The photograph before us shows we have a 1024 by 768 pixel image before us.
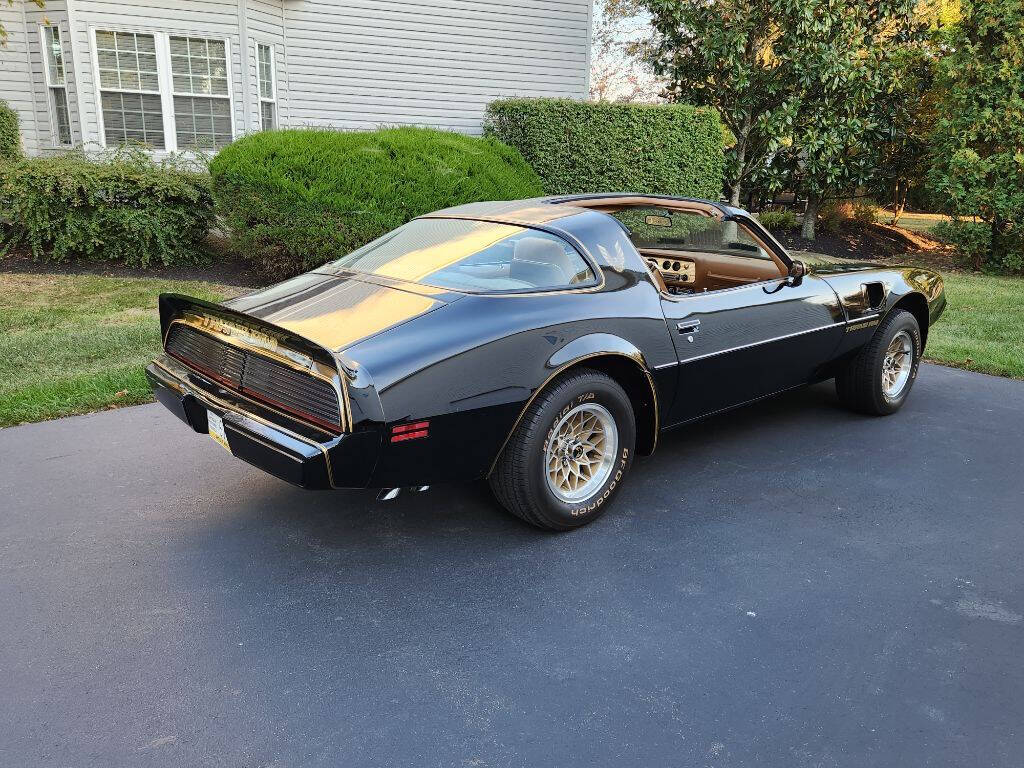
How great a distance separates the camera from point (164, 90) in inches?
465

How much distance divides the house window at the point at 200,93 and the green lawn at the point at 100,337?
3.90m

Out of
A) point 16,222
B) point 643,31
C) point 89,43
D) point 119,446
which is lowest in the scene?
point 119,446

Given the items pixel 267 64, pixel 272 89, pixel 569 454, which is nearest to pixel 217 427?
pixel 569 454

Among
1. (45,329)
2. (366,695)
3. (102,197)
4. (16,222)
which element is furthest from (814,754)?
(16,222)

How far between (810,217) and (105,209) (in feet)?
38.5

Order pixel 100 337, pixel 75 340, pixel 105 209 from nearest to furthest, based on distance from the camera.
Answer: pixel 75 340 < pixel 100 337 < pixel 105 209

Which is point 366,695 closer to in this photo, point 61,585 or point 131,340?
point 61,585

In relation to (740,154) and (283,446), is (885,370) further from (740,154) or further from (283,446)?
(740,154)

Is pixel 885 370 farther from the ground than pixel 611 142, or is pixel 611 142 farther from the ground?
pixel 611 142

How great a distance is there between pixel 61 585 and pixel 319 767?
152 centimetres

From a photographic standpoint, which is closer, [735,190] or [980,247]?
[980,247]

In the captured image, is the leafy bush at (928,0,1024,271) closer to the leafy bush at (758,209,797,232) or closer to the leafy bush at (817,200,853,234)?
the leafy bush at (758,209,797,232)

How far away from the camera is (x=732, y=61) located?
505 inches

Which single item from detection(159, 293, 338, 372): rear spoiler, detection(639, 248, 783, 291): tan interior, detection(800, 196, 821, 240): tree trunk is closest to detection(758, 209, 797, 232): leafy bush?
detection(800, 196, 821, 240): tree trunk
